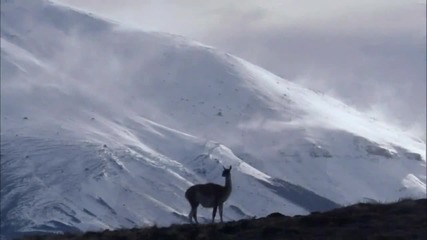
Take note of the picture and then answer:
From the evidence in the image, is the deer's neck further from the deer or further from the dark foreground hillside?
the dark foreground hillside

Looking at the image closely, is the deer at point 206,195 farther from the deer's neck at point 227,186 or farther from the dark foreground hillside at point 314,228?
the dark foreground hillside at point 314,228

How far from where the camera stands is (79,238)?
38.3 meters

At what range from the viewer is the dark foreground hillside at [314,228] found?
36656 mm

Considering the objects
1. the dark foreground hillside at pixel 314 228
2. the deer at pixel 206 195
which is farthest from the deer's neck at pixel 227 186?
the dark foreground hillside at pixel 314 228

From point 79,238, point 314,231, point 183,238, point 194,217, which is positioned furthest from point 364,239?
point 194,217

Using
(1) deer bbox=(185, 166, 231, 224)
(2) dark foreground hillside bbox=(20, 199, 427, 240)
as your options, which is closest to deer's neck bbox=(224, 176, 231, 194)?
(1) deer bbox=(185, 166, 231, 224)

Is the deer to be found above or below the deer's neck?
below

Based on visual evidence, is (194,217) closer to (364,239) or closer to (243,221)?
(243,221)

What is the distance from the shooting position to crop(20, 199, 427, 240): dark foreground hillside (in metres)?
36.7

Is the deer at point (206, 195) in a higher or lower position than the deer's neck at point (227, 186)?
lower

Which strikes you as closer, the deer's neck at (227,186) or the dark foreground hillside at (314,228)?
the dark foreground hillside at (314,228)

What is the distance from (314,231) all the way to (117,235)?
17.8 ft

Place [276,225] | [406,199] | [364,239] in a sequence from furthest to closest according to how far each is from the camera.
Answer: [406,199] → [276,225] → [364,239]

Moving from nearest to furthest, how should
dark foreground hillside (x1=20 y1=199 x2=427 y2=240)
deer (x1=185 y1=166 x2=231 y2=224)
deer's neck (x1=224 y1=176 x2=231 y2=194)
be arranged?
dark foreground hillside (x1=20 y1=199 x2=427 y2=240)
deer (x1=185 y1=166 x2=231 y2=224)
deer's neck (x1=224 y1=176 x2=231 y2=194)
